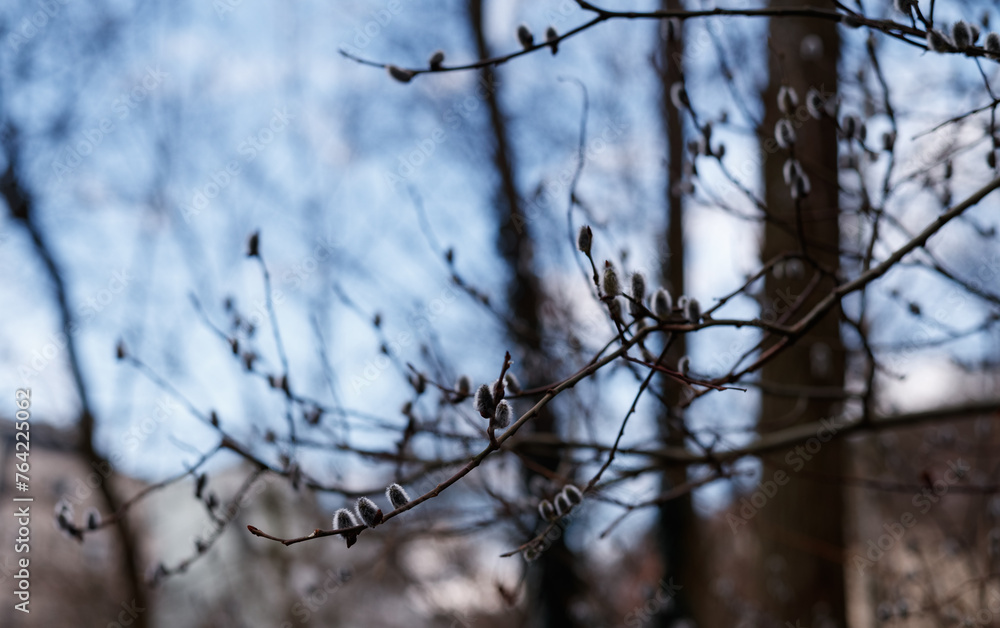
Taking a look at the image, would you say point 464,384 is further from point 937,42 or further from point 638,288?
point 937,42

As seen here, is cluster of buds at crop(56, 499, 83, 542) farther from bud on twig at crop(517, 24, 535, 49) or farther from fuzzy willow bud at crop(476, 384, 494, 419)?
bud on twig at crop(517, 24, 535, 49)

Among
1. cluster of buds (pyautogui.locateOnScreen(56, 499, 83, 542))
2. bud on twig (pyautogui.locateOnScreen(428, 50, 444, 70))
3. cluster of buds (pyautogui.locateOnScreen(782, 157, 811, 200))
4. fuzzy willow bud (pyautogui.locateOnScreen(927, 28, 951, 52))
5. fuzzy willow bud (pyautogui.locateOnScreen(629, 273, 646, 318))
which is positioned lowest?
fuzzy willow bud (pyautogui.locateOnScreen(629, 273, 646, 318))

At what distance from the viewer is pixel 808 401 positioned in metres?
4.62

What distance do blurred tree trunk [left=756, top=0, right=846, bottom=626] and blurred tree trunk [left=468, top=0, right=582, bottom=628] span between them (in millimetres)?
1531

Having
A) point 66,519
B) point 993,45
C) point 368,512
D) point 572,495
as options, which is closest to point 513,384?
point 572,495

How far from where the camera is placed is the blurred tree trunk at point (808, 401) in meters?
4.62

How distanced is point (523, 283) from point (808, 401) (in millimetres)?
2516

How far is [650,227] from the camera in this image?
7117 millimetres

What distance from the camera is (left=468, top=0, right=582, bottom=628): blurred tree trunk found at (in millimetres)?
5797

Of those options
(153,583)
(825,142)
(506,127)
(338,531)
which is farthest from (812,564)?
(506,127)

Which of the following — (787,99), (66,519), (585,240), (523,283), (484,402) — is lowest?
(484,402)

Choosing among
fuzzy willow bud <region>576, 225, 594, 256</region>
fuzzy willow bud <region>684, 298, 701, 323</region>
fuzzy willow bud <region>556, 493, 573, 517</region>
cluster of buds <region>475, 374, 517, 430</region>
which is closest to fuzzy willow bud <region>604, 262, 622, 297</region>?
fuzzy willow bud <region>576, 225, 594, 256</region>

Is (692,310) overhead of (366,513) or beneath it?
overhead

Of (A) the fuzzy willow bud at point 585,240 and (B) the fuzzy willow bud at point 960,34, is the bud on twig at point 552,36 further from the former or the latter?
(B) the fuzzy willow bud at point 960,34
